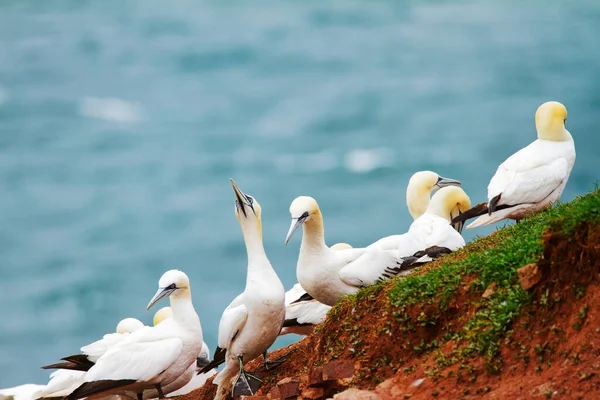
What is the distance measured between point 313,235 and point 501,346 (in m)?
3.98

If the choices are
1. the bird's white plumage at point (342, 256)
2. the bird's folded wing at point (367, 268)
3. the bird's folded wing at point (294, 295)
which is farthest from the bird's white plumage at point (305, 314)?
the bird's folded wing at point (367, 268)

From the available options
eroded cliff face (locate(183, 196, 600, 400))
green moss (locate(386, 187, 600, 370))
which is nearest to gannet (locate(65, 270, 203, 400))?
eroded cliff face (locate(183, 196, 600, 400))

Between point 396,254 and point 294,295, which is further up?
point 294,295

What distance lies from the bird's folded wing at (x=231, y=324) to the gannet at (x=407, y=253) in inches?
51.4

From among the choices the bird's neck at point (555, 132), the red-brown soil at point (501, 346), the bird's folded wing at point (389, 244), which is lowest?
the red-brown soil at point (501, 346)

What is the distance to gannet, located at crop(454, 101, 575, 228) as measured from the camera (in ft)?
32.3

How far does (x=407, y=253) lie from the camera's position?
9.74 meters

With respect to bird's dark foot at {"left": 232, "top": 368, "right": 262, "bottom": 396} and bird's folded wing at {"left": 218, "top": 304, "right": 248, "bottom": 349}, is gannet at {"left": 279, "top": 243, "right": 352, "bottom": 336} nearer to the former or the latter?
bird's folded wing at {"left": 218, "top": 304, "right": 248, "bottom": 349}

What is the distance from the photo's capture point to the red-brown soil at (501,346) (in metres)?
5.48

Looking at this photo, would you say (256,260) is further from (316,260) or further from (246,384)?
(246,384)

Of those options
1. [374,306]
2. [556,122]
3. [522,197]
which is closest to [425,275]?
[374,306]

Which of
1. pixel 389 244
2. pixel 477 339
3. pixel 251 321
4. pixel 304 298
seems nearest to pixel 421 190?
pixel 389 244

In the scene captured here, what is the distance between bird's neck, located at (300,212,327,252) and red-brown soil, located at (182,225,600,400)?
8.15 feet

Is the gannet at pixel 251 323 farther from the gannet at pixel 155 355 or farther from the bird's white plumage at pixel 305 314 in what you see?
the bird's white plumage at pixel 305 314
